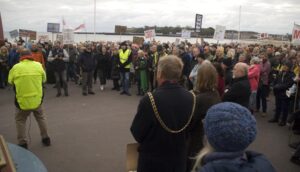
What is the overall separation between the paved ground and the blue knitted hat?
158 inches

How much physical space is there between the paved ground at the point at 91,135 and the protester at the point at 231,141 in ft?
13.2

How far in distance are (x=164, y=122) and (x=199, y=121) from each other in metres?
0.90

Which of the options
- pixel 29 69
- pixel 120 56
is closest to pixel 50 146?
pixel 29 69

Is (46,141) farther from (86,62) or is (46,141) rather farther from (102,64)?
(102,64)

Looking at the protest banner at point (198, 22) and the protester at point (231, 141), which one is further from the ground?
the protest banner at point (198, 22)

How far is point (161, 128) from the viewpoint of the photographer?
9.98 feet

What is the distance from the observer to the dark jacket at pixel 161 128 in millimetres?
2994

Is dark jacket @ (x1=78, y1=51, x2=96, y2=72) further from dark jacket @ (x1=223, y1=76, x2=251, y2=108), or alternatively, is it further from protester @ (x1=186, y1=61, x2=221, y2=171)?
protester @ (x1=186, y1=61, x2=221, y2=171)

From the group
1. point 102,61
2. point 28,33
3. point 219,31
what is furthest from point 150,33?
point 28,33

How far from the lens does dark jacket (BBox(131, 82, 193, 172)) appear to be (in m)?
2.99

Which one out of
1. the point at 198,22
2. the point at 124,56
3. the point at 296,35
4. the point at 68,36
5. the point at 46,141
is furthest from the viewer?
the point at 198,22

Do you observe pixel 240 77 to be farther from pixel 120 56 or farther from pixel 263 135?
pixel 120 56

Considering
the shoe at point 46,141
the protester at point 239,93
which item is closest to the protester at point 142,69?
the shoe at point 46,141

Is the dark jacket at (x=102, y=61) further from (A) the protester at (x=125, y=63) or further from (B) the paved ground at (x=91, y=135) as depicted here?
(B) the paved ground at (x=91, y=135)
